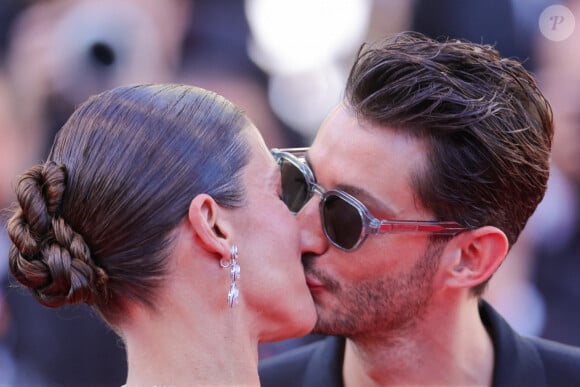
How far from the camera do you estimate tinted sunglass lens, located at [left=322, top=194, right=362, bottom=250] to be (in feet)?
8.18

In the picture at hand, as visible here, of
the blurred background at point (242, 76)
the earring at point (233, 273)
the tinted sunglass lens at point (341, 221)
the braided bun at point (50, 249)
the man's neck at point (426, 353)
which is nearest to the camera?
the braided bun at point (50, 249)

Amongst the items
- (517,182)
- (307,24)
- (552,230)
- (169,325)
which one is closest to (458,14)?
(307,24)

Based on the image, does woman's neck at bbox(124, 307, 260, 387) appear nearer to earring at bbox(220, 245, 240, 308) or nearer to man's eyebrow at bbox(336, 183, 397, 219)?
earring at bbox(220, 245, 240, 308)

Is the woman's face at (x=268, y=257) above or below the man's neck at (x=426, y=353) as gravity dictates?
above

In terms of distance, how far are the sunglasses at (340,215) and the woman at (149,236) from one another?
59cm

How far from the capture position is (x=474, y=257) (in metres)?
2.62

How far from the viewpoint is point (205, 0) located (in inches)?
157

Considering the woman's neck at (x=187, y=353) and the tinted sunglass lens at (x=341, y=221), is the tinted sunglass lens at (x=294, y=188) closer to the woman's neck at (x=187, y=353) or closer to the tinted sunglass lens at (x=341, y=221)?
the tinted sunglass lens at (x=341, y=221)

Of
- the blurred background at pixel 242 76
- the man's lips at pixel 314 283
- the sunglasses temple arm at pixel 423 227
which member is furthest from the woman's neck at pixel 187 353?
the blurred background at pixel 242 76

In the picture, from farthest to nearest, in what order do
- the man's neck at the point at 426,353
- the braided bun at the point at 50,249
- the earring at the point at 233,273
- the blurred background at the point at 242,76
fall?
the blurred background at the point at 242,76, the man's neck at the point at 426,353, the earring at the point at 233,273, the braided bun at the point at 50,249

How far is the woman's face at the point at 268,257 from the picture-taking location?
199cm

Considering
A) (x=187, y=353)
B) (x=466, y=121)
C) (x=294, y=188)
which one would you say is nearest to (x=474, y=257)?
(x=466, y=121)

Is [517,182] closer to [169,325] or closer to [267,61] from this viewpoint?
[169,325]

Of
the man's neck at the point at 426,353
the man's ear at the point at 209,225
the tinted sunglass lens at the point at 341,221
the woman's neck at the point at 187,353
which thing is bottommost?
the man's neck at the point at 426,353
